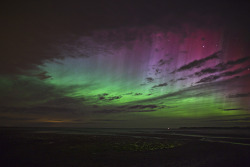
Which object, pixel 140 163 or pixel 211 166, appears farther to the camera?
pixel 140 163

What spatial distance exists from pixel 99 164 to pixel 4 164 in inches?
411

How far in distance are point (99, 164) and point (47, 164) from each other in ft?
18.9

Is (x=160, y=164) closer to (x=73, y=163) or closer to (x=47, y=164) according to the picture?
(x=73, y=163)

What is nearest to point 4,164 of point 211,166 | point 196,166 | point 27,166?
point 27,166

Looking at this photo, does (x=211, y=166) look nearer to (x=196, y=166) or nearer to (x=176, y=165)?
(x=196, y=166)

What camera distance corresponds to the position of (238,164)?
17.4 metres

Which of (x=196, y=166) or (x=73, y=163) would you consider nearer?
(x=196, y=166)

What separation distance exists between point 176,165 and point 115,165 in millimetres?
6450

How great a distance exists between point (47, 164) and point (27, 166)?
1894mm

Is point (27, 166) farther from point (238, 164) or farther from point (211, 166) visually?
point (238, 164)

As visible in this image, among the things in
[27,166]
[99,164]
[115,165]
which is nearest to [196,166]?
[115,165]

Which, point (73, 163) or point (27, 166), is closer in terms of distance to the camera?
point (27, 166)

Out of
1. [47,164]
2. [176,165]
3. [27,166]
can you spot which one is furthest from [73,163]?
[176,165]

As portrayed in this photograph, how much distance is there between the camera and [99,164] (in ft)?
56.2
